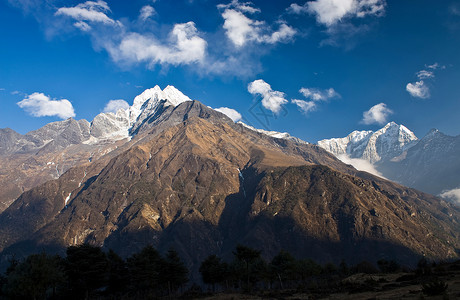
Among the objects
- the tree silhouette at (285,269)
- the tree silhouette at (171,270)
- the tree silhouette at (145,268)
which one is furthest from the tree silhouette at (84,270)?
the tree silhouette at (285,269)

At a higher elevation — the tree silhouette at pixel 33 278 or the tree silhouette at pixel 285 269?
the tree silhouette at pixel 33 278

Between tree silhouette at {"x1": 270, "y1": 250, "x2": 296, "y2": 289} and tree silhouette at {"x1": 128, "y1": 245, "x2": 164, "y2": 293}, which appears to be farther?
tree silhouette at {"x1": 270, "y1": 250, "x2": 296, "y2": 289}

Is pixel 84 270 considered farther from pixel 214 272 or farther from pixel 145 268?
pixel 214 272

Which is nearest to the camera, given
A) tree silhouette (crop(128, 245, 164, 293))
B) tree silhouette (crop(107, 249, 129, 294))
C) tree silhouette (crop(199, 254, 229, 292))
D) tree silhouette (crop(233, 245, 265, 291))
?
tree silhouette (crop(233, 245, 265, 291))

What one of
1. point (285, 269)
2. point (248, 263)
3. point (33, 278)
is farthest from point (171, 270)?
point (33, 278)

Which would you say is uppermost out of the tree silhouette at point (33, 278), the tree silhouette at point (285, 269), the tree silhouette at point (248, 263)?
the tree silhouette at point (33, 278)

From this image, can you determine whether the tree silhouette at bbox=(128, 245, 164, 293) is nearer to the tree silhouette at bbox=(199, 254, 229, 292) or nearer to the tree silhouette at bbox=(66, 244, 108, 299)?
the tree silhouette at bbox=(66, 244, 108, 299)

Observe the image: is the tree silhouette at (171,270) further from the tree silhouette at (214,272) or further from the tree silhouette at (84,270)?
the tree silhouette at (84,270)

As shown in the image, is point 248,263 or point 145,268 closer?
point 145,268

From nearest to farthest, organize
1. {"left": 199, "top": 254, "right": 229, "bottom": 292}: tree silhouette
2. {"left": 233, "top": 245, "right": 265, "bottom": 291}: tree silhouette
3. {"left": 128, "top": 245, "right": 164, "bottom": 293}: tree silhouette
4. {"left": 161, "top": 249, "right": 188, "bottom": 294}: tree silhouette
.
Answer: {"left": 233, "top": 245, "right": 265, "bottom": 291}: tree silhouette, {"left": 128, "top": 245, "right": 164, "bottom": 293}: tree silhouette, {"left": 161, "top": 249, "right": 188, "bottom": 294}: tree silhouette, {"left": 199, "top": 254, "right": 229, "bottom": 292}: tree silhouette

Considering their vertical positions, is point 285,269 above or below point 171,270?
below

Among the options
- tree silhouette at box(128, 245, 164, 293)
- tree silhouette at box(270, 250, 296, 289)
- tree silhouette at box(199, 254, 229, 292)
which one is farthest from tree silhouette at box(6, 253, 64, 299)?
tree silhouette at box(270, 250, 296, 289)

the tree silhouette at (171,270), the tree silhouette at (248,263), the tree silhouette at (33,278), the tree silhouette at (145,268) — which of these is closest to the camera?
the tree silhouette at (33,278)

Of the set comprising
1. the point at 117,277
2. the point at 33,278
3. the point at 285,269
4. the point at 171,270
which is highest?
the point at 33,278
